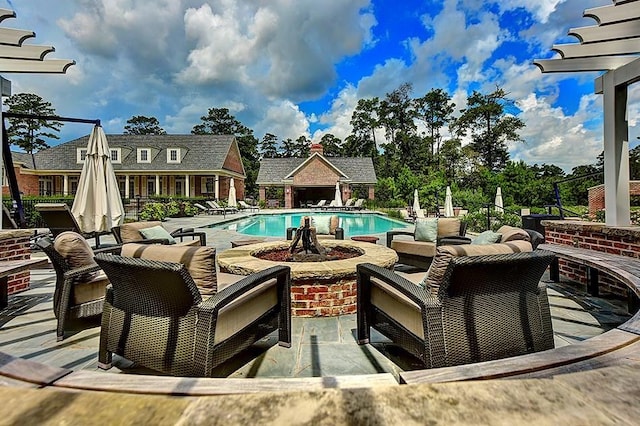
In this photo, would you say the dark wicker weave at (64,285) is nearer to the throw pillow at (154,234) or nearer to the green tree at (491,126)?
the throw pillow at (154,234)

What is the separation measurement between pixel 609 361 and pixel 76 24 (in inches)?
711

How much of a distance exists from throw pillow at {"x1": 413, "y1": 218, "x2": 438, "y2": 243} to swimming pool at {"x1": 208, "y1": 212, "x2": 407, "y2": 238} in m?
6.46

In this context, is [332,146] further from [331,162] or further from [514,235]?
[514,235]

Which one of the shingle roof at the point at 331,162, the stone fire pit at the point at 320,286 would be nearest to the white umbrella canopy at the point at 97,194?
the stone fire pit at the point at 320,286

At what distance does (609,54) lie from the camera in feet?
13.9

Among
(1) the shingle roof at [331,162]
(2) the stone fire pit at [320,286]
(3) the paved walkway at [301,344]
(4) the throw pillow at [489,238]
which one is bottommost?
(3) the paved walkway at [301,344]

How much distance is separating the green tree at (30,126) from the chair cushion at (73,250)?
4457 centimetres

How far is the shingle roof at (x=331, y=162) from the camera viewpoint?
30.4 m

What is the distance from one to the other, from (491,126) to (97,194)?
35.3 m

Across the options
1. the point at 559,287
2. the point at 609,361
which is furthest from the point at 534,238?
the point at 609,361

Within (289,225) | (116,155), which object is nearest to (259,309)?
(289,225)

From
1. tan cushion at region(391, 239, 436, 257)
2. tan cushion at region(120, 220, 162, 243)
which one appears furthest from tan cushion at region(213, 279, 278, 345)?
tan cushion at region(391, 239, 436, 257)

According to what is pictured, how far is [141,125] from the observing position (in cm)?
5097

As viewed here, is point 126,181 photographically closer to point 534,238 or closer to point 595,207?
point 534,238
